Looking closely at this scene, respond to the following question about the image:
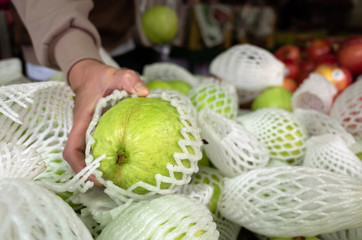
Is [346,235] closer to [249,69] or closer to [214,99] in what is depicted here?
[214,99]

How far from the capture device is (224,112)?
133cm

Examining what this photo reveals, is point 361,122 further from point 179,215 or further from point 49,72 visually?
point 49,72

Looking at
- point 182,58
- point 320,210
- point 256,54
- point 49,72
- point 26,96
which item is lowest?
point 182,58

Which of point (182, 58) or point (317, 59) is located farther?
point (182, 58)

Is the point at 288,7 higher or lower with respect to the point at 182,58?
higher

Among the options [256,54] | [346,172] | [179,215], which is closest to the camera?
[179,215]

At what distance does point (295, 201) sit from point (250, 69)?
1.02 meters

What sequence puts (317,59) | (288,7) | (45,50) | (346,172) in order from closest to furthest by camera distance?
(346,172) → (45,50) → (317,59) → (288,7)

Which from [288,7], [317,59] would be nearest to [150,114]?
[317,59]

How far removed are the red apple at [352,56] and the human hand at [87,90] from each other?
5.53ft

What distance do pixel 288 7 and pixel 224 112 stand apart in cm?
514

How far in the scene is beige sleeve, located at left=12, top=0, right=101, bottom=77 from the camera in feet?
3.56

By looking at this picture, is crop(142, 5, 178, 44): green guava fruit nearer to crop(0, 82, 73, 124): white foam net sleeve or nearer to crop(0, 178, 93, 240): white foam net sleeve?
crop(0, 82, 73, 124): white foam net sleeve

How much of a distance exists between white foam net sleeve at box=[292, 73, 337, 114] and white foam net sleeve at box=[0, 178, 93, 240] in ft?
4.25
